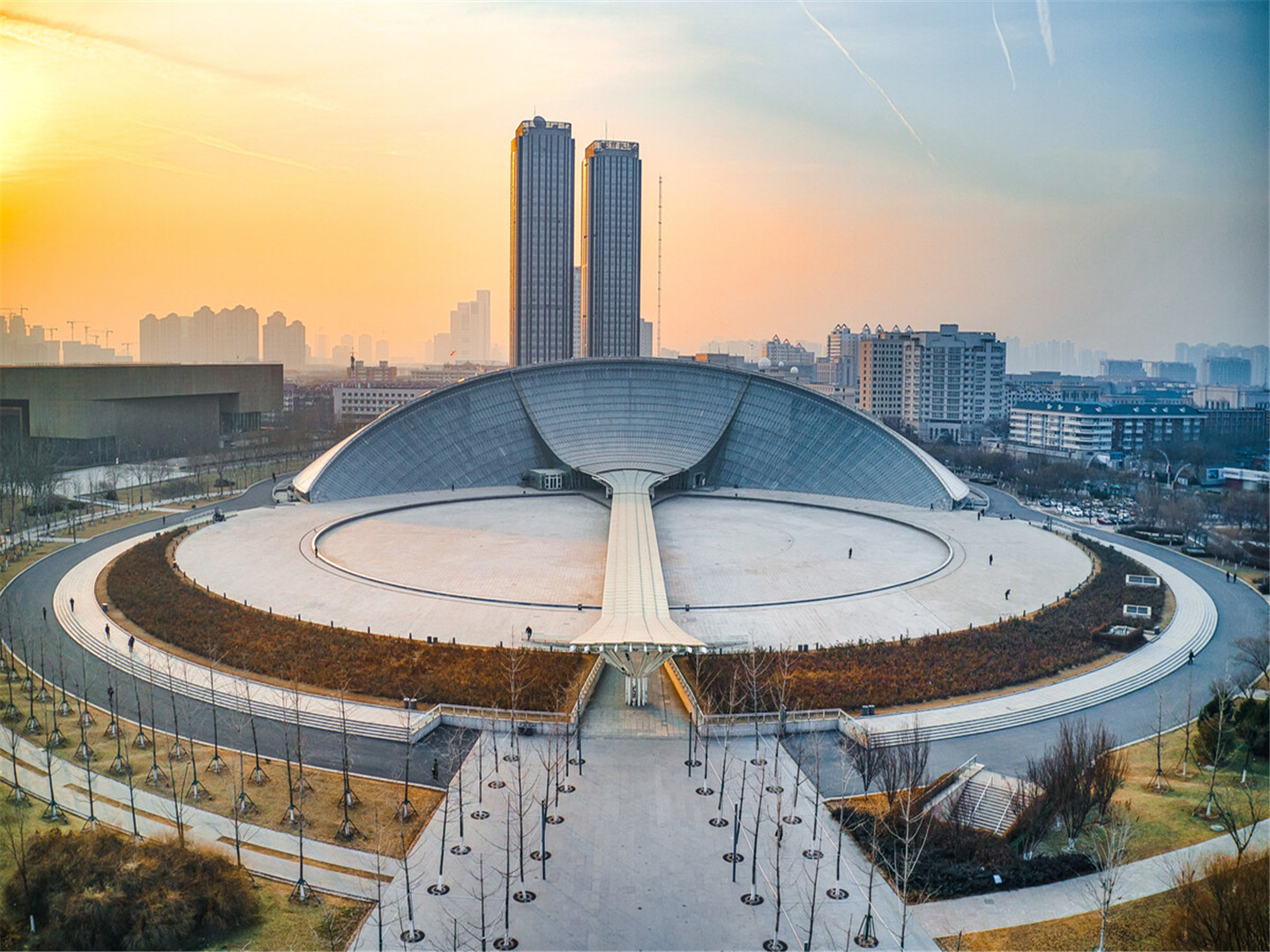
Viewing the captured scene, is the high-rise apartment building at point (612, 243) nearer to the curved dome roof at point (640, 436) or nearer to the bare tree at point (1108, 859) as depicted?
the curved dome roof at point (640, 436)

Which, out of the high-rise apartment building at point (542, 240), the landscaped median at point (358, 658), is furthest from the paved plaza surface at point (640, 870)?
the high-rise apartment building at point (542, 240)

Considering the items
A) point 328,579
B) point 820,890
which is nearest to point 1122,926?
point 820,890

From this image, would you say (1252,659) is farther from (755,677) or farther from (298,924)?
(298,924)

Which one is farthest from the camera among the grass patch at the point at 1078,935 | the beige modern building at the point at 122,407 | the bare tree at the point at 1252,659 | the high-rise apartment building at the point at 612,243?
the high-rise apartment building at the point at 612,243

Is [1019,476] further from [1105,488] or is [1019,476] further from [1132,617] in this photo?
[1132,617]

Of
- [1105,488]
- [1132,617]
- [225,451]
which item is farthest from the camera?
[225,451]

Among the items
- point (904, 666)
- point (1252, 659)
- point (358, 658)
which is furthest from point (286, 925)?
point (1252, 659)

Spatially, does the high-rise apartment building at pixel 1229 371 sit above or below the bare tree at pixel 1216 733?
above

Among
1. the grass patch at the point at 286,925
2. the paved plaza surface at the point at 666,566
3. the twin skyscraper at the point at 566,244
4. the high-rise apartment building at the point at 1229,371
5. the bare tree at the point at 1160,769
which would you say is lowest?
the grass patch at the point at 286,925
